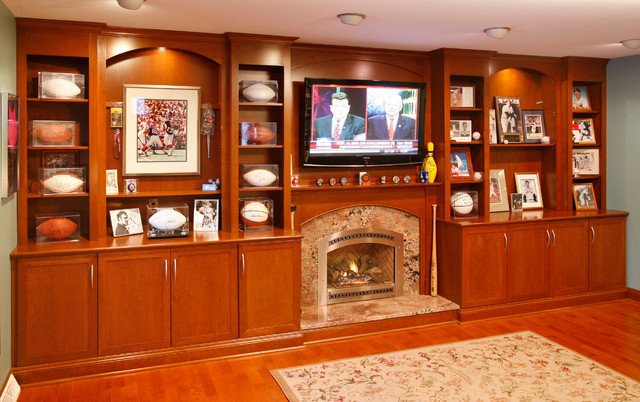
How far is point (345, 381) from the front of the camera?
3.90 m

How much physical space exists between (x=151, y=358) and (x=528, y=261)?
11.2ft

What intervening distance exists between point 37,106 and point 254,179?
5.49 ft

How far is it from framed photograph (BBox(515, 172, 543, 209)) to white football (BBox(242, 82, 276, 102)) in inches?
109

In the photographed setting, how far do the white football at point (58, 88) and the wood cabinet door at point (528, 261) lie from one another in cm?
383

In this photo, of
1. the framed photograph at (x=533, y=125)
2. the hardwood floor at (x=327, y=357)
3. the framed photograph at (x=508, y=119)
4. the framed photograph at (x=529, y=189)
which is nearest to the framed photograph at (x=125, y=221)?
the hardwood floor at (x=327, y=357)

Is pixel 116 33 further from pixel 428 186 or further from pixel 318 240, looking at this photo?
pixel 428 186

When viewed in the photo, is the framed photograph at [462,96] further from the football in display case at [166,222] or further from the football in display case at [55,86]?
the football in display case at [55,86]

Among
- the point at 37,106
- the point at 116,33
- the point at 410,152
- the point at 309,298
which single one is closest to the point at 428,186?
the point at 410,152

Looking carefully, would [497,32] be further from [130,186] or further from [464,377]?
[130,186]

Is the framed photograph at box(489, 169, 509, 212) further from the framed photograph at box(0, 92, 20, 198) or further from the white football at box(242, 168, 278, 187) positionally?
the framed photograph at box(0, 92, 20, 198)

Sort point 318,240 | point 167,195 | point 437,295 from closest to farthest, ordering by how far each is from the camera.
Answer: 1. point 167,195
2. point 318,240
3. point 437,295

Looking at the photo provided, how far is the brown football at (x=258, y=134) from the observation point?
15.3 feet

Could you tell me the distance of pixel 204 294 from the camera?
14.0ft

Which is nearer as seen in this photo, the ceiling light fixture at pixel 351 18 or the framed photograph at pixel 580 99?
the ceiling light fixture at pixel 351 18
